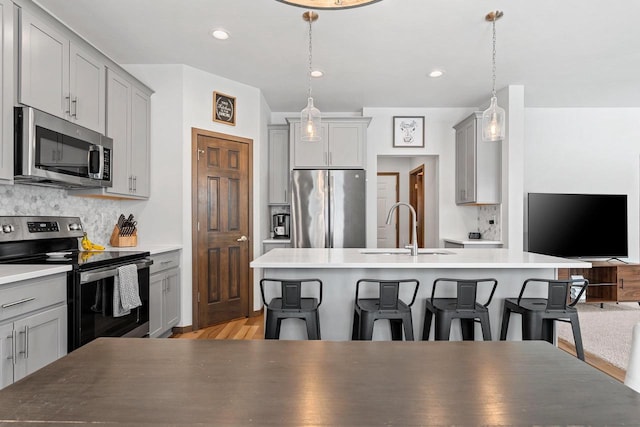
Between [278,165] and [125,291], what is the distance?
9.77 feet

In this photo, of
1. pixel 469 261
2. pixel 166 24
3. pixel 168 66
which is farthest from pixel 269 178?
pixel 469 261

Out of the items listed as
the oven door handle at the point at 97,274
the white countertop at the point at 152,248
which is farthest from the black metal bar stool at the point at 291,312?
the white countertop at the point at 152,248

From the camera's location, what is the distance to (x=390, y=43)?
343cm

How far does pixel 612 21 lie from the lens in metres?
3.04

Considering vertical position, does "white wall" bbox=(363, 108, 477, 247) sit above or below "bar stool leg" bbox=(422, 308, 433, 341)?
above

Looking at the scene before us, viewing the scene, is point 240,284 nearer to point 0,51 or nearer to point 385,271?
point 385,271

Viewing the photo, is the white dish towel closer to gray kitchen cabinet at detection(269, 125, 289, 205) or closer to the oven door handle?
the oven door handle

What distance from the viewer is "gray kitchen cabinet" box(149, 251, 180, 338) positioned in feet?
10.6

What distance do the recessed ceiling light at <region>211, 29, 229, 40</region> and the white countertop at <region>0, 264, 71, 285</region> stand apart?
215 cm

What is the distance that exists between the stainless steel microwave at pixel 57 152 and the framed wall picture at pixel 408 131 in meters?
3.61

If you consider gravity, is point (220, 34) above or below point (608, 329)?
above

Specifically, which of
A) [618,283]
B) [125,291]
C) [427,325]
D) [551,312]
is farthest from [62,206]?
[618,283]

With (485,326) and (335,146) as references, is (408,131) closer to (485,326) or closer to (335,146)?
(335,146)

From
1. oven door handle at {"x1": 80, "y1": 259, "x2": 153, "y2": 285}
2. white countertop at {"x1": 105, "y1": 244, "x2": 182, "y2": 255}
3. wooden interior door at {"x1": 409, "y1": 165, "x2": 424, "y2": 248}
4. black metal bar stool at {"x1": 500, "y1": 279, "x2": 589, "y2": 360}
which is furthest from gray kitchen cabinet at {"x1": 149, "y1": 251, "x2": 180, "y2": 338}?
wooden interior door at {"x1": 409, "y1": 165, "x2": 424, "y2": 248}
